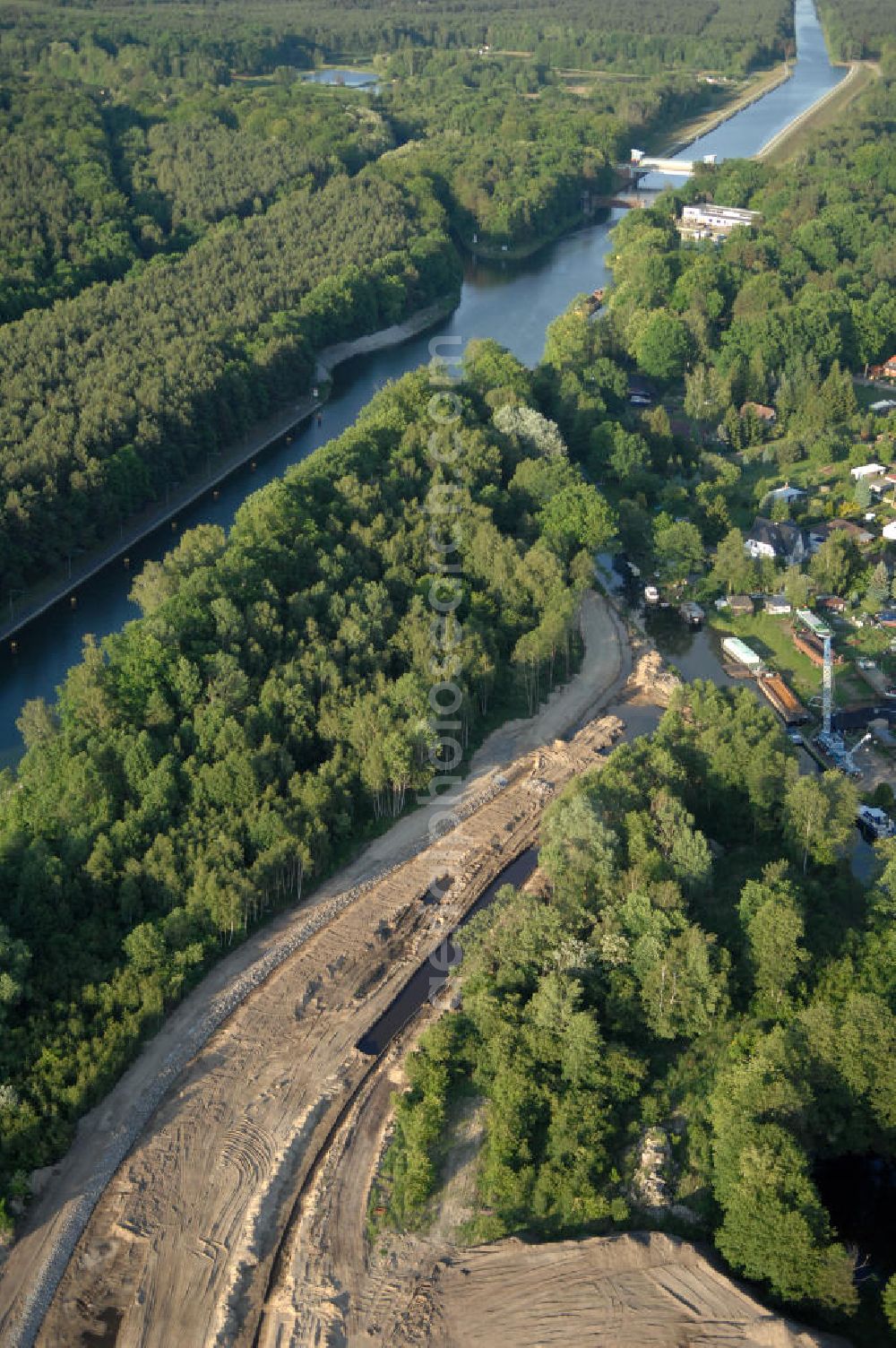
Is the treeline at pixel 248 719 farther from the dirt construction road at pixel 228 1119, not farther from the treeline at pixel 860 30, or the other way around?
the treeline at pixel 860 30

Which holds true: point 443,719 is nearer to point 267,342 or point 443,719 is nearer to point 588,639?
point 588,639

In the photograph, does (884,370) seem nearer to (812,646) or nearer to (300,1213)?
(812,646)

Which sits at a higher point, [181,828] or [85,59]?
[85,59]

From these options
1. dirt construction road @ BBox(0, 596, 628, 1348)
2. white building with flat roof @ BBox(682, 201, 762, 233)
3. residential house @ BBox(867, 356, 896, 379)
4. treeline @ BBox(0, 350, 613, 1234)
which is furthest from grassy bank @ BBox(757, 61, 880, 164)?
dirt construction road @ BBox(0, 596, 628, 1348)

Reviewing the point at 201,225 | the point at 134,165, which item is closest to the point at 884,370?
the point at 201,225

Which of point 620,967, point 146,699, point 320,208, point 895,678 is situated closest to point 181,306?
point 320,208

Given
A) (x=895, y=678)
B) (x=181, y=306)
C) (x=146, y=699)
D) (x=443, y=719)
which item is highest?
(x=181, y=306)

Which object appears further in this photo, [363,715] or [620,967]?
[363,715]
